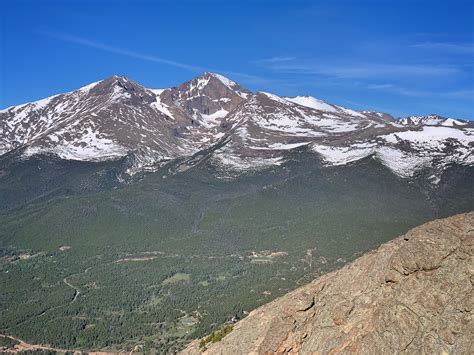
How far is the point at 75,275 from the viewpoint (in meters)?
198

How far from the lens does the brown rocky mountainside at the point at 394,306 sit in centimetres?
3850

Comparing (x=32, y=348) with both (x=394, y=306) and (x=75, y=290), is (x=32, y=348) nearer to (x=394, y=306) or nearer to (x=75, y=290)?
(x=75, y=290)

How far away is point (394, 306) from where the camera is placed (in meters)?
41.8

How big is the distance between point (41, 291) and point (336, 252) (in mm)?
99468

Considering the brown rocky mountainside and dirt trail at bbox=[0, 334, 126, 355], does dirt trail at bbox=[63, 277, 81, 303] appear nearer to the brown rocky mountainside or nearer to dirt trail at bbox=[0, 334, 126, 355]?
dirt trail at bbox=[0, 334, 126, 355]

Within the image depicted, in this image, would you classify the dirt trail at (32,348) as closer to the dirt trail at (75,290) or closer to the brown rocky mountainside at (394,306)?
the dirt trail at (75,290)

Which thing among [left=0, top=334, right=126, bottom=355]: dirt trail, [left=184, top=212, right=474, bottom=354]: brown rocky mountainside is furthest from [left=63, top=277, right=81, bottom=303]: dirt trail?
[left=184, top=212, right=474, bottom=354]: brown rocky mountainside

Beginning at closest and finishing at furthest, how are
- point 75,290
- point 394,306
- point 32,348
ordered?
point 394,306, point 32,348, point 75,290

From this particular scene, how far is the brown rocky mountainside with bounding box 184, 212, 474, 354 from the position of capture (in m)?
38.5

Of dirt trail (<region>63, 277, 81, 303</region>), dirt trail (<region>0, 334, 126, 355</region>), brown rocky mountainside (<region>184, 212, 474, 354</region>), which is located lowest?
dirt trail (<region>0, 334, 126, 355</region>)

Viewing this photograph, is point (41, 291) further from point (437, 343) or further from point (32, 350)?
point (437, 343)

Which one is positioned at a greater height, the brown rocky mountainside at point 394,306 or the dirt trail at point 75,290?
the brown rocky mountainside at point 394,306

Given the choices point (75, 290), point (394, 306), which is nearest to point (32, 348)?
point (75, 290)

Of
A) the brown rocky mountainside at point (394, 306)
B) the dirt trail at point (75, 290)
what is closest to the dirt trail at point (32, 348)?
the dirt trail at point (75, 290)
